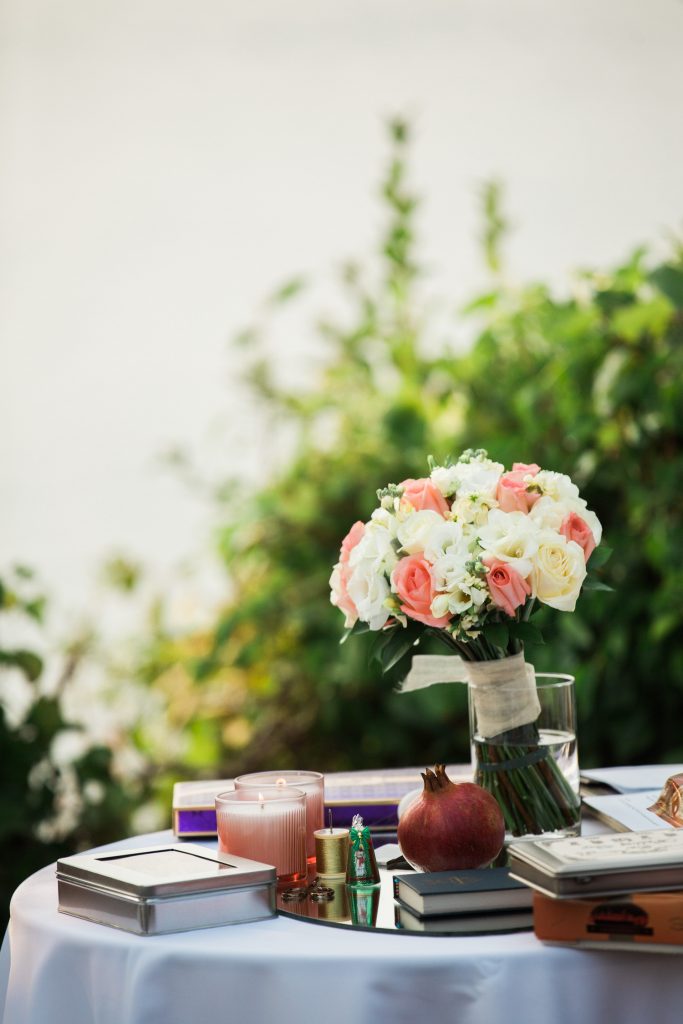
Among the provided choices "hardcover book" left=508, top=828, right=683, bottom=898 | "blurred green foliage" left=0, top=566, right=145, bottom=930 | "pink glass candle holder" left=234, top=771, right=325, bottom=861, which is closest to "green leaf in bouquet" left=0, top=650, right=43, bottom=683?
"blurred green foliage" left=0, top=566, right=145, bottom=930

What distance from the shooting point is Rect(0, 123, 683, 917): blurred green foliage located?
2359 millimetres

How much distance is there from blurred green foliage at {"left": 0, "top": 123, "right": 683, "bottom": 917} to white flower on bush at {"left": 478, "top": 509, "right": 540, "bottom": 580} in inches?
43.5

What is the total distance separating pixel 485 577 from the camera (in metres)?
1.11

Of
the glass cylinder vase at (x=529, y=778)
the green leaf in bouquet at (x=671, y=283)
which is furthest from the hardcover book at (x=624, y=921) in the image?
the green leaf in bouquet at (x=671, y=283)

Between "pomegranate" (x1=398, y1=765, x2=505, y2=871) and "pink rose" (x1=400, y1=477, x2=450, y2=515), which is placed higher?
"pink rose" (x1=400, y1=477, x2=450, y2=515)

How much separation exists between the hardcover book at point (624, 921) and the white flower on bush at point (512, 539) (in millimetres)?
331

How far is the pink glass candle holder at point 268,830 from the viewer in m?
1.10

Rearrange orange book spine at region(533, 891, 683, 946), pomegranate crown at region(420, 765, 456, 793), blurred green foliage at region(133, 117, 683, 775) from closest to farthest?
orange book spine at region(533, 891, 683, 946) → pomegranate crown at region(420, 765, 456, 793) → blurred green foliage at region(133, 117, 683, 775)

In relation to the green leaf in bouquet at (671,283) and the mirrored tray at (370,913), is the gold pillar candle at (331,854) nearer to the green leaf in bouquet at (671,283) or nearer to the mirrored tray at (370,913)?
the mirrored tray at (370,913)

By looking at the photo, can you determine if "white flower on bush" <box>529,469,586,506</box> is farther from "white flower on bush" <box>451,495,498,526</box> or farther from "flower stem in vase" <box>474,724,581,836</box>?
"flower stem in vase" <box>474,724,581,836</box>

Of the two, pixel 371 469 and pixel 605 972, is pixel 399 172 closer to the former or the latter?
pixel 371 469

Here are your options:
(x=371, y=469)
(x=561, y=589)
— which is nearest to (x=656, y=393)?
(x=371, y=469)

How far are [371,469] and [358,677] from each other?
50 centimetres

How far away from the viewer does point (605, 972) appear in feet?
2.91
